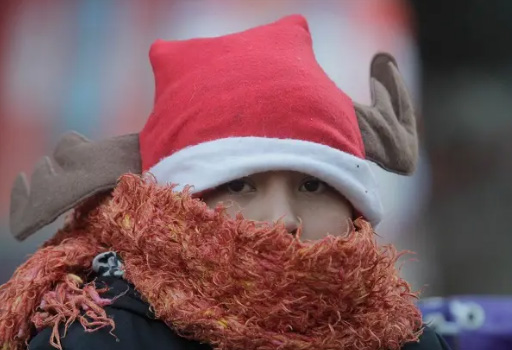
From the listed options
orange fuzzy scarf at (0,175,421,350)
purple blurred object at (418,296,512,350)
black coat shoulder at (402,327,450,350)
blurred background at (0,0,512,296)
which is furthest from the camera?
blurred background at (0,0,512,296)

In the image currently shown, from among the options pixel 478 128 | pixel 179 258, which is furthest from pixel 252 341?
pixel 478 128

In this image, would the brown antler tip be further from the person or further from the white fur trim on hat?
the white fur trim on hat

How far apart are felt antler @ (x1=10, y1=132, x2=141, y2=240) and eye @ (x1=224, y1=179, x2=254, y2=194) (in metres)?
0.14

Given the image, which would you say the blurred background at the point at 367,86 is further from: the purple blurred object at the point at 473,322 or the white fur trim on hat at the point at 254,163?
the white fur trim on hat at the point at 254,163

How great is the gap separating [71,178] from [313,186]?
0.92 ft

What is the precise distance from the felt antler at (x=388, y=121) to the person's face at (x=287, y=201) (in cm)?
11

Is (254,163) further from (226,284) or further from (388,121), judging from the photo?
(388,121)

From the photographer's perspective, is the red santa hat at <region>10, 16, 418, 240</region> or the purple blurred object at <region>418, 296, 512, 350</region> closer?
the red santa hat at <region>10, 16, 418, 240</region>

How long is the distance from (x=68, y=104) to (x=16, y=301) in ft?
3.51

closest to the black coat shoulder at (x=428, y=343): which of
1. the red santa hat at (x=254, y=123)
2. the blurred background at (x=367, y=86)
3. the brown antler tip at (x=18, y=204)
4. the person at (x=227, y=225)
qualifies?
the person at (x=227, y=225)

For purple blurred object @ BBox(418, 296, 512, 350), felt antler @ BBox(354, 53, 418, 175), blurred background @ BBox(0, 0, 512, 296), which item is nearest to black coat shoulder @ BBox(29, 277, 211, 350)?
felt antler @ BBox(354, 53, 418, 175)

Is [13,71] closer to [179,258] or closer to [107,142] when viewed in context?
[107,142]

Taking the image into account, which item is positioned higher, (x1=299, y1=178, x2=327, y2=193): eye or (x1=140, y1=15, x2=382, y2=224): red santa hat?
(x1=140, y1=15, x2=382, y2=224): red santa hat

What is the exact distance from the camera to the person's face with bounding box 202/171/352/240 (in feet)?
2.30
